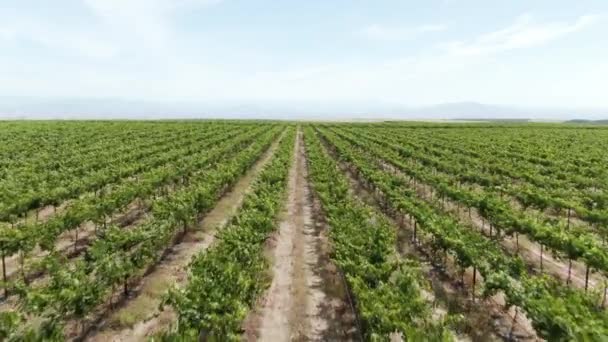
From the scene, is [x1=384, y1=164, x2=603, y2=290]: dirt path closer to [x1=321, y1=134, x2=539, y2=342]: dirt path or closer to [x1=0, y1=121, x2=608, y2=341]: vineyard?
[x1=0, y1=121, x2=608, y2=341]: vineyard

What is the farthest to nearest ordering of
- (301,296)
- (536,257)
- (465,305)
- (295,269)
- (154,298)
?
(536,257) < (295,269) < (301,296) < (154,298) < (465,305)

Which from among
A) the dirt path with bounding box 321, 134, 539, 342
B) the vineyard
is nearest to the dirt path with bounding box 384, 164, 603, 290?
→ the vineyard

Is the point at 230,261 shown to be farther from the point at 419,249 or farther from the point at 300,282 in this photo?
the point at 419,249

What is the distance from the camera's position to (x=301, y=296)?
11453 millimetres

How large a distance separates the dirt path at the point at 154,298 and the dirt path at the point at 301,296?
95.0 inches

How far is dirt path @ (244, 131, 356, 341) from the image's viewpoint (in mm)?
9672

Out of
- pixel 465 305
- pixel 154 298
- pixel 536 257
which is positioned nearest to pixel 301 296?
pixel 154 298

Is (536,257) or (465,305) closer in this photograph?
(465,305)

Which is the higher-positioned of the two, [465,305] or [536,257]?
[536,257]

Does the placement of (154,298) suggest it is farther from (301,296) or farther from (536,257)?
(536,257)

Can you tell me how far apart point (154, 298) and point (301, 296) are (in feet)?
13.8

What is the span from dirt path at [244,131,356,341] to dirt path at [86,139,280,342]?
2.41 m

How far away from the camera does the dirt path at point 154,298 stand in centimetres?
945

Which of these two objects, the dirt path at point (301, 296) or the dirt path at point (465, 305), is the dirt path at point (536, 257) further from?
the dirt path at point (301, 296)
